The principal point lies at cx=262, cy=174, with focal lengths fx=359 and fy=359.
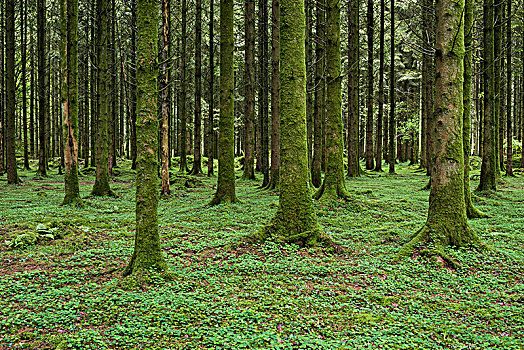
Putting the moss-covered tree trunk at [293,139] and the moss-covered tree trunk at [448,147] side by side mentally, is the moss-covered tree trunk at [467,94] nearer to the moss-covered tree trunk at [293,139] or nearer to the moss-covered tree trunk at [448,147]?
the moss-covered tree trunk at [448,147]

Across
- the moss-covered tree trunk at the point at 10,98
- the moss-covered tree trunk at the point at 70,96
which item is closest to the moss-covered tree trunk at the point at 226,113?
the moss-covered tree trunk at the point at 70,96

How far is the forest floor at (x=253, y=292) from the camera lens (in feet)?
11.5

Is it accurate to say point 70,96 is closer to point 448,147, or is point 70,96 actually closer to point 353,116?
point 448,147

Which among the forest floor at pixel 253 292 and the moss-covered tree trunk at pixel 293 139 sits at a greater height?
the moss-covered tree trunk at pixel 293 139

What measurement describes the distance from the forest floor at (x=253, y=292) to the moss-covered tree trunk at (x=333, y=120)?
2.19 meters

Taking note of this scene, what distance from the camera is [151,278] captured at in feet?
15.7

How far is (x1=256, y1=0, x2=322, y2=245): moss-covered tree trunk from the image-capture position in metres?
6.68

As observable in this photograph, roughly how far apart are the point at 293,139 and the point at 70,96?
7.53 metres

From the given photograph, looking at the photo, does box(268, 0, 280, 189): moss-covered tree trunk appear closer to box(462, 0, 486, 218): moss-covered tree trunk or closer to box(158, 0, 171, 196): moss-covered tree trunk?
box(158, 0, 171, 196): moss-covered tree trunk

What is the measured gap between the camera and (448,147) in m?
6.16

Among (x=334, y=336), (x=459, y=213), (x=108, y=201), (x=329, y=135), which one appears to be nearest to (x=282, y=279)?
(x=334, y=336)

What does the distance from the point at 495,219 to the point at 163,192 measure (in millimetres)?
10544

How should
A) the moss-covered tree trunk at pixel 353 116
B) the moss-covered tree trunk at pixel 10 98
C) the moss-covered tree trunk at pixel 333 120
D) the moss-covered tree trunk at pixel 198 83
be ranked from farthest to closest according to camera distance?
1. the moss-covered tree trunk at pixel 198 83
2. the moss-covered tree trunk at pixel 353 116
3. the moss-covered tree trunk at pixel 10 98
4. the moss-covered tree trunk at pixel 333 120

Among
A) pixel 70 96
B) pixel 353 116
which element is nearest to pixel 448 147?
pixel 70 96
